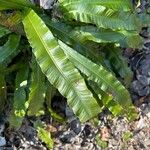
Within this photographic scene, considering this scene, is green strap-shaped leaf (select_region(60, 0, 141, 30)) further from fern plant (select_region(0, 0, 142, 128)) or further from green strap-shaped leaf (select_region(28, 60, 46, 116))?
green strap-shaped leaf (select_region(28, 60, 46, 116))

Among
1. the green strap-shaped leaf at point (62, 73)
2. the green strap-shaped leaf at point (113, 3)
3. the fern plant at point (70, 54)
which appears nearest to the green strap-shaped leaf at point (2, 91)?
the fern plant at point (70, 54)

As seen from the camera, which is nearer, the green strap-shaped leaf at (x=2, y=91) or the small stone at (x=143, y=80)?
the green strap-shaped leaf at (x=2, y=91)

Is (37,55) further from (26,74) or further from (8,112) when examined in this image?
(8,112)

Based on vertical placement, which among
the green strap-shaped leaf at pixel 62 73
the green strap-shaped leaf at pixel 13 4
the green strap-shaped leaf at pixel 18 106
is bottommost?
the green strap-shaped leaf at pixel 18 106

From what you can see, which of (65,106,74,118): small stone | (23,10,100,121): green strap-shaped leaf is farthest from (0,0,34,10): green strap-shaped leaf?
(65,106,74,118): small stone

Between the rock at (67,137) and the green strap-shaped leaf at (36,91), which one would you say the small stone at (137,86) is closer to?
the rock at (67,137)
